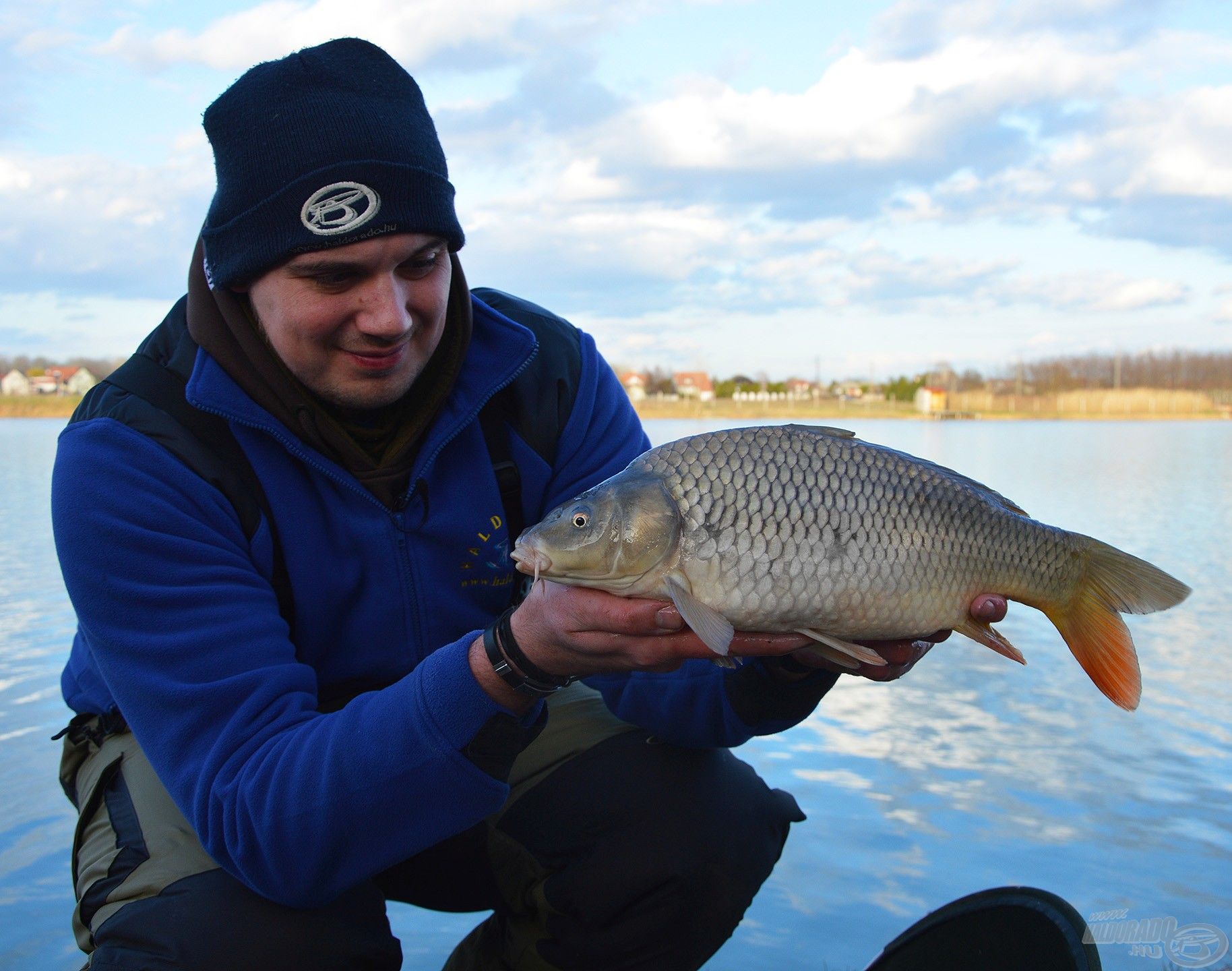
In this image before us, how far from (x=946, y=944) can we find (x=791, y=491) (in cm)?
68

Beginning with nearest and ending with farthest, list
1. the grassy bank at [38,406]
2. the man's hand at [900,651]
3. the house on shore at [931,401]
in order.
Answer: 1. the man's hand at [900,651]
2. the grassy bank at [38,406]
3. the house on shore at [931,401]

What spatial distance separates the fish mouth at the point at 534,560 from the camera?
4.56ft

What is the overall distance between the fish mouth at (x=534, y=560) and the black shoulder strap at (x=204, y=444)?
0.49 m

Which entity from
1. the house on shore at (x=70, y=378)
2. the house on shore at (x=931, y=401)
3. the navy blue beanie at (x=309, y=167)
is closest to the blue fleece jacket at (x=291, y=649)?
the navy blue beanie at (x=309, y=167)

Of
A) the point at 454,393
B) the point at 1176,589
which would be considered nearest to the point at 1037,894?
the point at 1176,589

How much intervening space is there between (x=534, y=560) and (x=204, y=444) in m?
0.60

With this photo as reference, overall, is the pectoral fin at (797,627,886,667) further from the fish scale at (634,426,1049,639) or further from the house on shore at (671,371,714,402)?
the house on shore at (671,371,714,402)

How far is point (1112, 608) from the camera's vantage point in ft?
5.30

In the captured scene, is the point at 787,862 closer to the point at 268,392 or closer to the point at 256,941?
the point at 256,941

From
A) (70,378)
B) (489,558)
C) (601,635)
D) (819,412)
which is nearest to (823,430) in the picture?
(601,635)

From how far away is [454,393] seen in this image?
185 cm

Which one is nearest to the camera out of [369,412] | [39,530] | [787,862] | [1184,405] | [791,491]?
[791,491]

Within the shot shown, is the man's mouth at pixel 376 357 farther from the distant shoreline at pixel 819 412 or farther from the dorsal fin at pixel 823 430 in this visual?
the distant shoreline at pixel 819 412

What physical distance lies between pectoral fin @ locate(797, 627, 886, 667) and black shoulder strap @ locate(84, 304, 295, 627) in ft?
2.72
